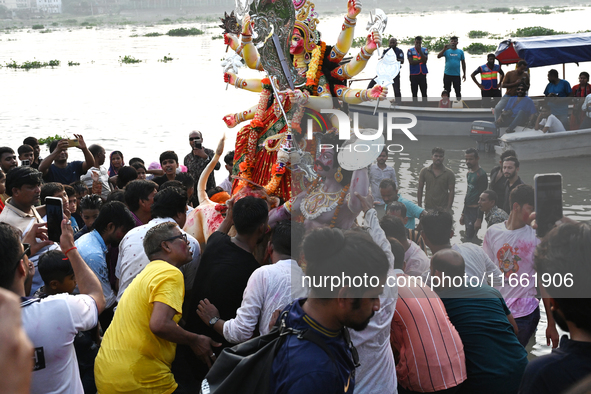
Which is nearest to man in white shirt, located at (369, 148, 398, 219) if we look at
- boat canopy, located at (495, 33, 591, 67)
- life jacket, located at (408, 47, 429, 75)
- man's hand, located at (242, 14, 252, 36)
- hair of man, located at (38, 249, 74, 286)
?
man's hand, located at (242, 14, 252, 36)

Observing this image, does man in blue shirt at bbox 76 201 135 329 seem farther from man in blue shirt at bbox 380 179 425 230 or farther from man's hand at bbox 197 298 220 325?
man in blue shirt at bbox 380 179 425 230

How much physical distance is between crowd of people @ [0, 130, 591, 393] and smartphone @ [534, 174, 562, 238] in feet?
1.02

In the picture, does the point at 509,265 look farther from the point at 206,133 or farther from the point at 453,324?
the point at 206,133

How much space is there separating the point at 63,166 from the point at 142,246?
3.72 metres

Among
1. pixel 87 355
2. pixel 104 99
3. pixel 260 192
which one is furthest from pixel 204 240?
pixel 104 99

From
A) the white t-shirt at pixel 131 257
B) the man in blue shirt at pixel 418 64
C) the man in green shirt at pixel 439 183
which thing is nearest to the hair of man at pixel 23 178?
the white t-shirt at pixel 131 257

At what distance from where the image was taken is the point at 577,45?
11820 mm

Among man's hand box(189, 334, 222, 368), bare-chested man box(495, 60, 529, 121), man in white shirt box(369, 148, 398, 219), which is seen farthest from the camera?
bare-chested man box(495, 60, 529, 121)

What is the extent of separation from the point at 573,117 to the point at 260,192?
772 centimetres

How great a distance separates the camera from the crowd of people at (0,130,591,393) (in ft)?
6.49

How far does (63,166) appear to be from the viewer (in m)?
6.73

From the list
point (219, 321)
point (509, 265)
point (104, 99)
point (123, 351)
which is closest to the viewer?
point (123, 351)

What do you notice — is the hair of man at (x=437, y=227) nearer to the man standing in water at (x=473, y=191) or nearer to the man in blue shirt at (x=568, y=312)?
the man in blue shirt at (x=568, y=312)

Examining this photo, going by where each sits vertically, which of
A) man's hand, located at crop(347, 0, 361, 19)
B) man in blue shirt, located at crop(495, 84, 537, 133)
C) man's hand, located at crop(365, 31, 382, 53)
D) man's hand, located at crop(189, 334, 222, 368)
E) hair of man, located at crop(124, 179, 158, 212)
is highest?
man's hand, located at crop(347, 0, 361, 19)
